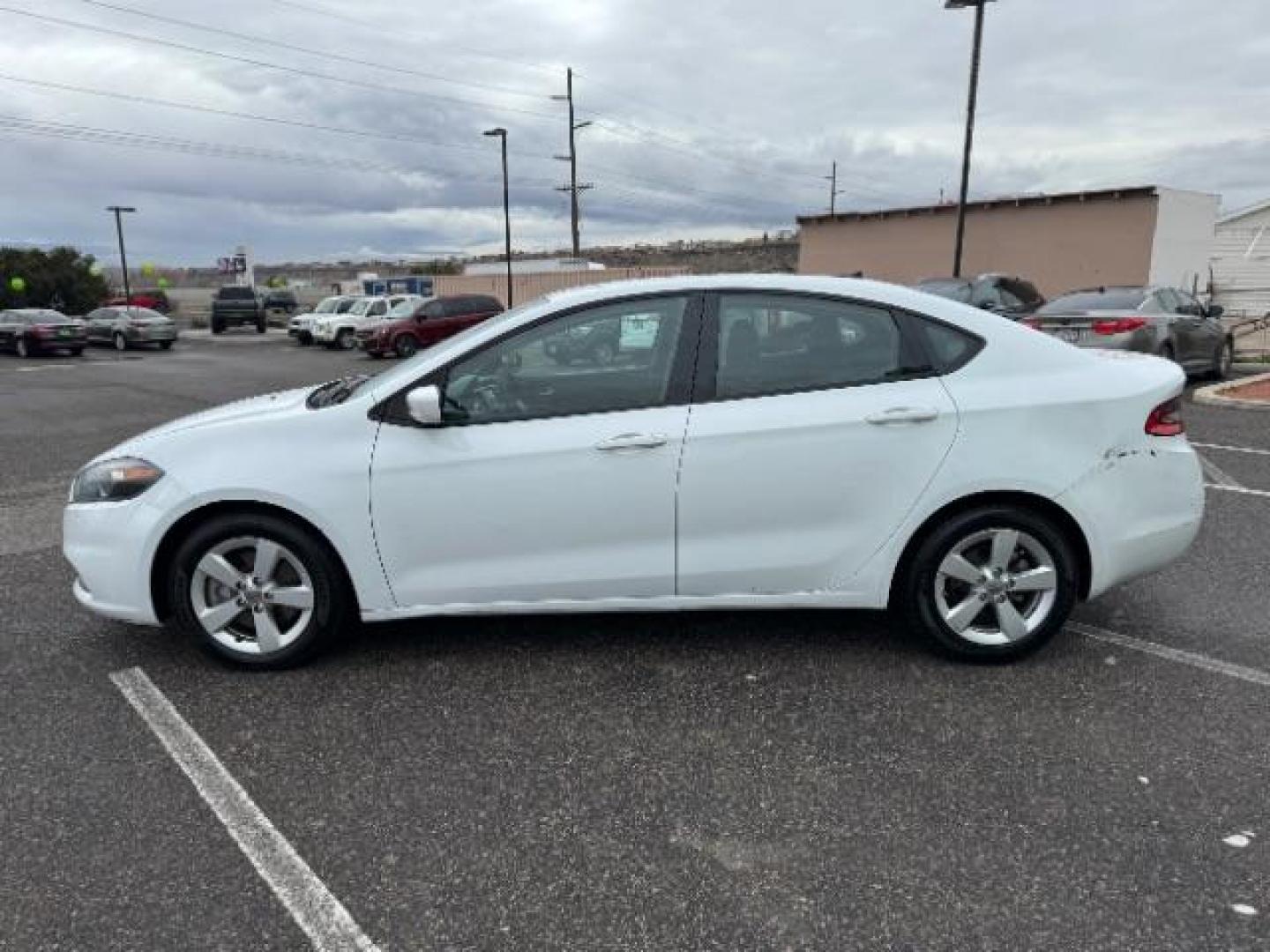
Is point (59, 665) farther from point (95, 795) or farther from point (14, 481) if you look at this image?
point (14, 481)

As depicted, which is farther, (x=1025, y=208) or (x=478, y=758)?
(x=1025, y=208)

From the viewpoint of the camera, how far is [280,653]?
3646mm

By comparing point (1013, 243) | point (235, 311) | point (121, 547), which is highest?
point (1013, 243)

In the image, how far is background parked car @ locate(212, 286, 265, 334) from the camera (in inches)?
1489

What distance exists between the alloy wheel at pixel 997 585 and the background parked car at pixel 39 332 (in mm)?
28946

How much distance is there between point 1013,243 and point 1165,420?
937 inches

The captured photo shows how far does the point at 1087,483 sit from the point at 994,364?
58cm

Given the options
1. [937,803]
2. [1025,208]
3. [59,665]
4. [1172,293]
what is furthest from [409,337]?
[937,803]

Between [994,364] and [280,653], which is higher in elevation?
[994,364]

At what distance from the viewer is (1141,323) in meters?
10.5

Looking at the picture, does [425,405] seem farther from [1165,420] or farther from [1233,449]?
[1233,449]

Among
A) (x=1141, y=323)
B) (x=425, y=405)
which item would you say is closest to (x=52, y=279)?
(x=1141, y=323)

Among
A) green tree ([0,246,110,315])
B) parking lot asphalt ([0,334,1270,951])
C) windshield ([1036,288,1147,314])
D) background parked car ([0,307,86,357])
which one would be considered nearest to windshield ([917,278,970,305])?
windshield ([1036,288,1147,314])

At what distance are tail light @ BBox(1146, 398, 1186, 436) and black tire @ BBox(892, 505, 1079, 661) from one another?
0.55m
